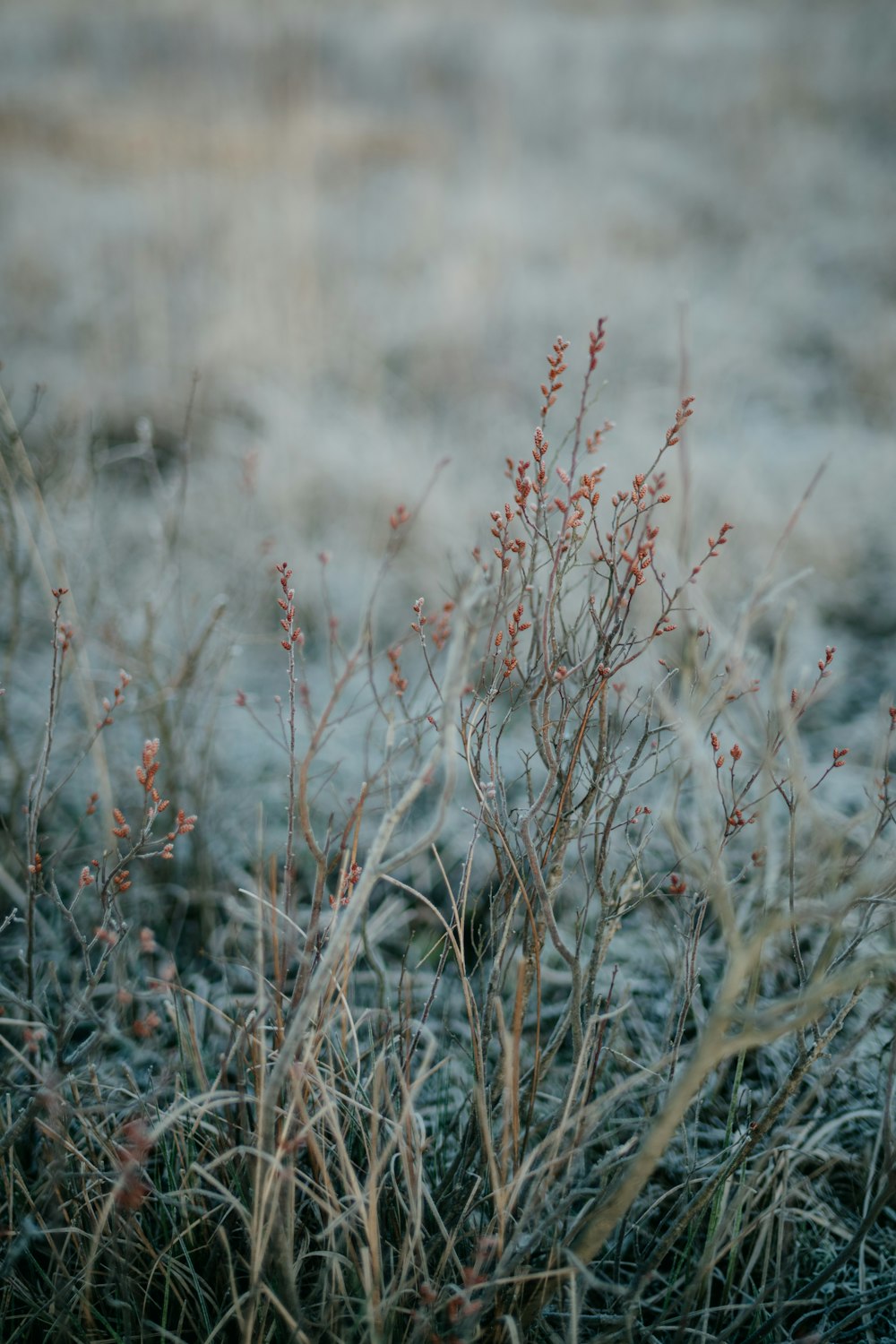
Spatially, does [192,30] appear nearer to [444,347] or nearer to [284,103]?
[284,103]

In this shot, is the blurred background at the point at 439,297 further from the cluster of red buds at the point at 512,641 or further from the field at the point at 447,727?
the cluster of red buds at the point at 512,641

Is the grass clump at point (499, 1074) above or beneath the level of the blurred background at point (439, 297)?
beneath

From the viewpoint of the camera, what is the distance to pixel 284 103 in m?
9.09

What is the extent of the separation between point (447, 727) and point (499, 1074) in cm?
66

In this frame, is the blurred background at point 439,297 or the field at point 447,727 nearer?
the field at point 447,727

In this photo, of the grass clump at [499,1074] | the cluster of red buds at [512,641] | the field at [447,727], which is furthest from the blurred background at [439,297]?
the grass clump at [499,1074]

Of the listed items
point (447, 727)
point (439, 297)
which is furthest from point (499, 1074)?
point (439, 297)

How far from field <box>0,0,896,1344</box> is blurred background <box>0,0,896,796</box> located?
0.05 meters

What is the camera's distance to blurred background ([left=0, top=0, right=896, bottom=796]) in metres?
3.29

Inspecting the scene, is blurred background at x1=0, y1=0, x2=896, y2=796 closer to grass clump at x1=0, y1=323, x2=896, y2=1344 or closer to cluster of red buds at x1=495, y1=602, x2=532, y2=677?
cluster of red buds at x1=495, y1=602, x2=532, y2=677

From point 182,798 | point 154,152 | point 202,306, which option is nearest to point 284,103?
point 154,152

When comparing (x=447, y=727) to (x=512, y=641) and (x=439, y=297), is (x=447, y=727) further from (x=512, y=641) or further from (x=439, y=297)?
(x=439, y=297)

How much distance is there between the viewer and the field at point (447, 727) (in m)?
1.04

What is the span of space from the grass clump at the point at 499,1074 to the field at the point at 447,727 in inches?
0.6
